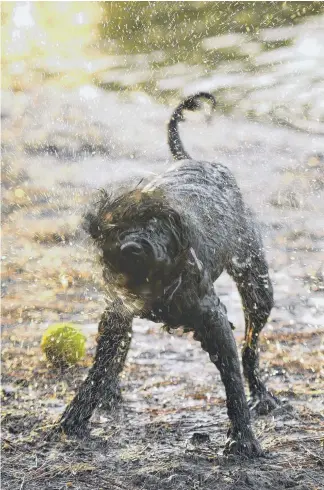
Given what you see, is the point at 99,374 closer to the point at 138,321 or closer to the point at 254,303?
the point at 254,303

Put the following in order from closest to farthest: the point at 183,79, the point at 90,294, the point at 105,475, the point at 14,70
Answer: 1. the point at 105,475
2. the point at 90,294
3. the point at 183,79
4. the point at 14,70

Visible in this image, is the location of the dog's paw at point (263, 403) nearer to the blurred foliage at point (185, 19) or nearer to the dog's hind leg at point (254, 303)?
the dog's hind leg at point (254, 303)

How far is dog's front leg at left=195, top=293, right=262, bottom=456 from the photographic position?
14.1 ft

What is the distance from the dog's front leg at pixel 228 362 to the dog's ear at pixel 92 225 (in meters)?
0.82

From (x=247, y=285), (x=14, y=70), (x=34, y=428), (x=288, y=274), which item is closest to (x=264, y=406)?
(x=247, y=285)

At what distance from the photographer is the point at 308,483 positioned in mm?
3934

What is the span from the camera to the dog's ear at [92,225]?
12.9 ft

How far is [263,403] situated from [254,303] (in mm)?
823

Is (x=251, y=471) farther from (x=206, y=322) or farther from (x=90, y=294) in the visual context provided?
(x=90, y=294)

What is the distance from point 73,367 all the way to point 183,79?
8.24 meters

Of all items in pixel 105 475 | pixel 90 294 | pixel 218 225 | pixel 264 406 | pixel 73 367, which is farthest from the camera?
pixel 90 294

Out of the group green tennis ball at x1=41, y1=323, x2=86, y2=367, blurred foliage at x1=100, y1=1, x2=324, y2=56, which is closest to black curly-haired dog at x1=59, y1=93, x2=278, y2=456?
green tennis ball at x1=41, y1=323, x2=86, y2=367

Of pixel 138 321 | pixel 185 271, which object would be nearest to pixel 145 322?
pixel 138 321

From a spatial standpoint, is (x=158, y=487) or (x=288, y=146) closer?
(x=158, y=487)
